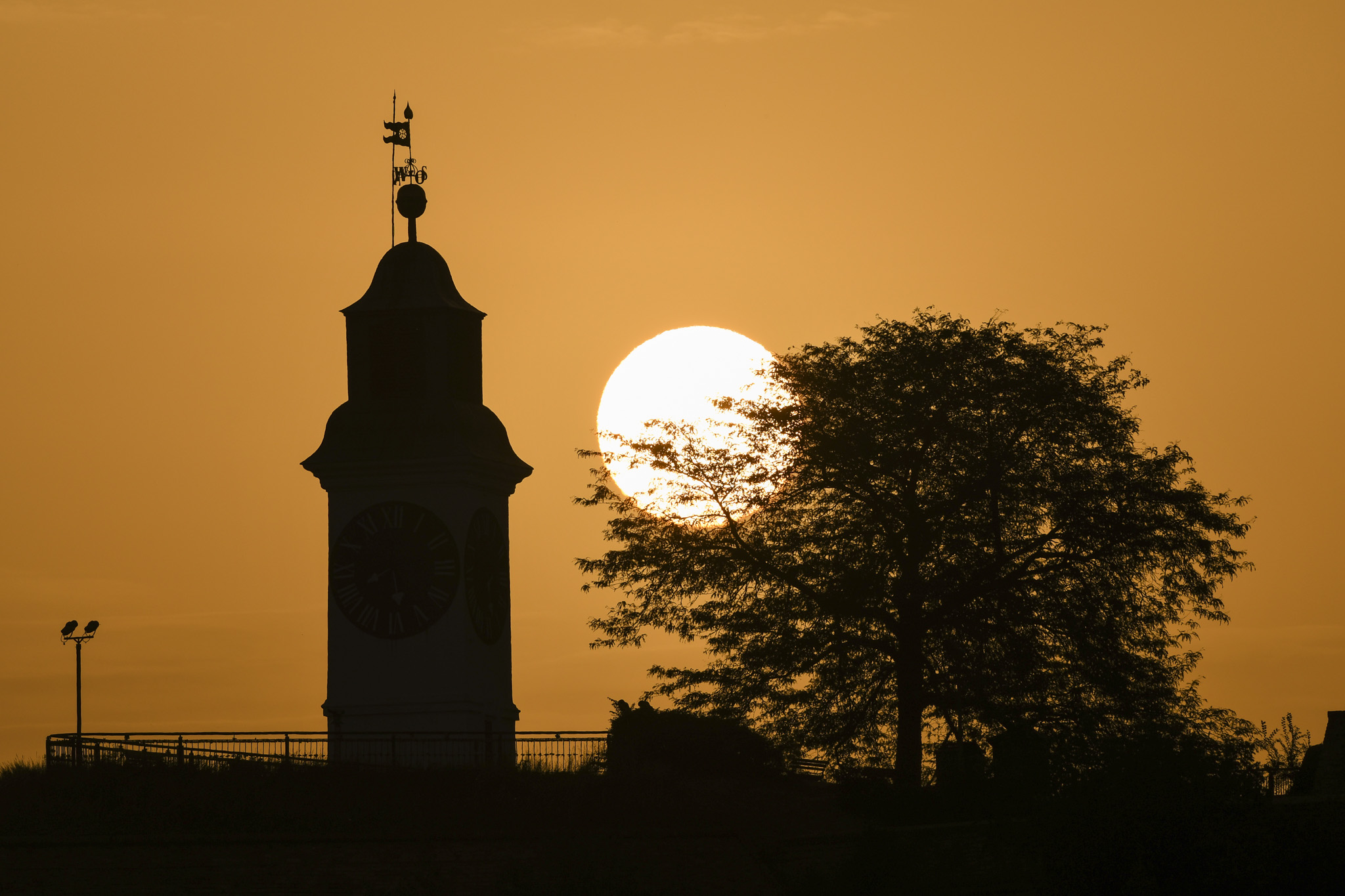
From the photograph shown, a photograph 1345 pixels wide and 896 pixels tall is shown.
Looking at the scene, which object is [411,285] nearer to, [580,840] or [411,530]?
[411,530]

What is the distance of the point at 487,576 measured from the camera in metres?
44.7

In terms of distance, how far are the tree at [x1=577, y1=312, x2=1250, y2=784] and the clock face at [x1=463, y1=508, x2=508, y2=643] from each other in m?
4.75

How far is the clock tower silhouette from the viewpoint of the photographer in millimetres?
43094

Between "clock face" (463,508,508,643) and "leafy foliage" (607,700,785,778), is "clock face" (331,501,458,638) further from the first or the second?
"leafy foliage" (607,700,785,778)

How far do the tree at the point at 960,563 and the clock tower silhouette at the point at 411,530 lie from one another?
5.03 metres

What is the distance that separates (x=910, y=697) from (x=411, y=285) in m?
16.2

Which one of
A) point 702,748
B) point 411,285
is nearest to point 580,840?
point 702,748

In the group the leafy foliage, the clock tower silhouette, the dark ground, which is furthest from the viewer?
the clock tower silhouette

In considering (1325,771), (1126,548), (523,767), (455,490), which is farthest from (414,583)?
(1325,771)

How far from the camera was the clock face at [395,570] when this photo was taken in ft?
142

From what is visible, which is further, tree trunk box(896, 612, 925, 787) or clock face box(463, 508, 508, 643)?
clock face box(463, 508, 508, 643)

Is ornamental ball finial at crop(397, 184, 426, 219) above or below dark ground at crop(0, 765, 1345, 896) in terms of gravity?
above

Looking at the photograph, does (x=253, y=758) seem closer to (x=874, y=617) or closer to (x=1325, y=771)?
(x=874, y=617)

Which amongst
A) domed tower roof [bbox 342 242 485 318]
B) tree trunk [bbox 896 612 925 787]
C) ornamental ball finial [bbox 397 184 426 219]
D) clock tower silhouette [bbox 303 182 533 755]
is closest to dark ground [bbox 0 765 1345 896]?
tree trunk [bbox 896 612 925 787]
